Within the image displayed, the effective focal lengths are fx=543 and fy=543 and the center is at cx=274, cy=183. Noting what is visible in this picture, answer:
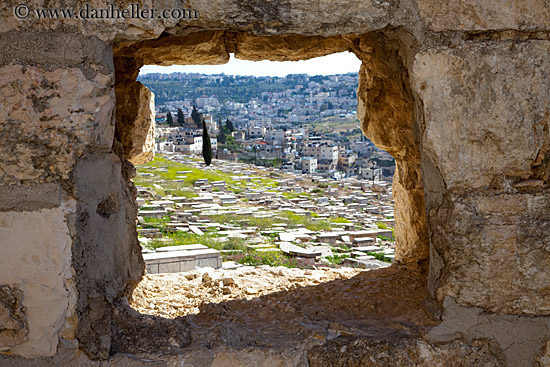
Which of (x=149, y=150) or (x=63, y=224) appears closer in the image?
(x=63, y=224)

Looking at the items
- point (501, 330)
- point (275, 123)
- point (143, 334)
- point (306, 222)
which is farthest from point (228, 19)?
point (275, 123)

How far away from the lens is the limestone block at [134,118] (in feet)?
10.3

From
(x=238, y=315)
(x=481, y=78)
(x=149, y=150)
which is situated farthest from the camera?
(x=149, y=150)

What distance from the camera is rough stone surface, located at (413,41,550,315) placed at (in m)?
2.23

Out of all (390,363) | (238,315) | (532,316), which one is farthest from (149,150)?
(532,316)

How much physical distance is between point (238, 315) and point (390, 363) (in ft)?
2.50

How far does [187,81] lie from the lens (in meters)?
84.4

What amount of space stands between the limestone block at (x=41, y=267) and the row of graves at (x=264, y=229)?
1.96m

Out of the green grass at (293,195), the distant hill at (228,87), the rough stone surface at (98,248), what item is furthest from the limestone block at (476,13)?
the distant hill at (228,87)

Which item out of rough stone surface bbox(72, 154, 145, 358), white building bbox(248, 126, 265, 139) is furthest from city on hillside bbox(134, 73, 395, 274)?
white building bbox(248, 126, 265, 139)

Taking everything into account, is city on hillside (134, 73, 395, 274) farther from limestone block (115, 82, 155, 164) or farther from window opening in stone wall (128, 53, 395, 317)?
limestone block (115, 82, 155, 164)

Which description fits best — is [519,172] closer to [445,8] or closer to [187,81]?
[445,8]

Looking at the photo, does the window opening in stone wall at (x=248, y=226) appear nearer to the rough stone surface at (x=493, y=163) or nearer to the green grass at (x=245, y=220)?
the green grass at (x=245, y=220)

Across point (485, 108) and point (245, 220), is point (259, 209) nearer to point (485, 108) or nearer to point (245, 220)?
point (245, 220)
